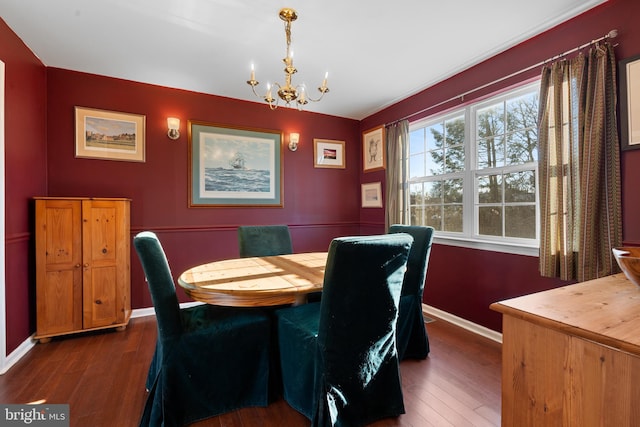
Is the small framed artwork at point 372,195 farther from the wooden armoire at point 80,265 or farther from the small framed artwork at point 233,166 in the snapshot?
the wooden armoire at point 80,265

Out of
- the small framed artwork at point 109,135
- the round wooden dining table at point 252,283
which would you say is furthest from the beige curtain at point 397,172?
the small framed artwork at point 109,135

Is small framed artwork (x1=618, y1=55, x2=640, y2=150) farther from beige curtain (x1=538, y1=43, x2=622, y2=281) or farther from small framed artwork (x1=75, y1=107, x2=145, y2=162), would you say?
small framed artwork (x1=75, y1=107, x2=145, y2=162)

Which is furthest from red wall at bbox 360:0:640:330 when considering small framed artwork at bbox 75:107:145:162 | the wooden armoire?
the wooden armoire

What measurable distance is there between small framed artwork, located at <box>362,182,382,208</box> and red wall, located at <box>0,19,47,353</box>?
353 centimetres

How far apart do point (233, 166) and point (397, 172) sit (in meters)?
1.96

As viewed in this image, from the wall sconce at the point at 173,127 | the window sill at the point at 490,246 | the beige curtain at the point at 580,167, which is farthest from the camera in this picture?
the wall sconce at the point at 173,127

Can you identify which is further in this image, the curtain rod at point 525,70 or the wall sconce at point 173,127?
the wall sconce at point 173,127

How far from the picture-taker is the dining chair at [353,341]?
4.15 ft

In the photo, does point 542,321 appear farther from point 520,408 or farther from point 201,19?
point 201,19

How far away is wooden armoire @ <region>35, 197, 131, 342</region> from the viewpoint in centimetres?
243

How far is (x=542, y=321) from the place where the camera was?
855 mm

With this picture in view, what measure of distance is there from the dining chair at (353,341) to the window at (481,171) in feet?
5.25

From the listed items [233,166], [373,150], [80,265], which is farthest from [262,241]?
[373,150]

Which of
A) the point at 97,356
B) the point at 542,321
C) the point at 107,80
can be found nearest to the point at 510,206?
the point at 542,321
